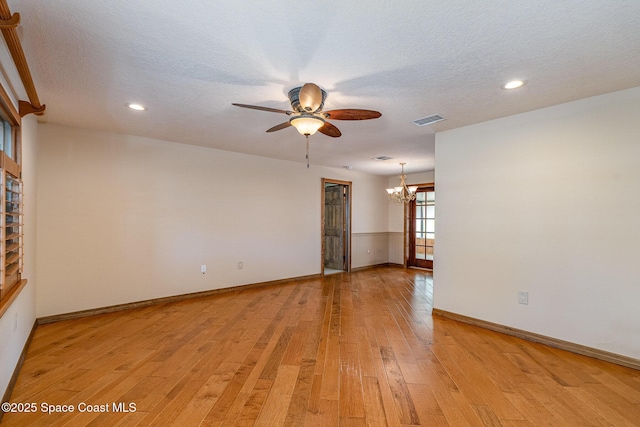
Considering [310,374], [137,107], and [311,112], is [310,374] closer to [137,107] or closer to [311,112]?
[311,112]

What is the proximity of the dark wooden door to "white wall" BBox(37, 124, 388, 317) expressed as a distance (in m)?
1.06

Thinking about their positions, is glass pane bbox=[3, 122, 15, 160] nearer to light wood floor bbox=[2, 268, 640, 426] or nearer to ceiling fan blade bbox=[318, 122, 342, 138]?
light wood floor bbox=[2, 268, 640, 426]

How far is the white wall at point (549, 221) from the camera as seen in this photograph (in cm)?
259

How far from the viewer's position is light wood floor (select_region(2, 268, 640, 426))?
1856 mm

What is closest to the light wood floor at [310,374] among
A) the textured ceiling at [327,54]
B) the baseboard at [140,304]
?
the baseboard at [140,304]

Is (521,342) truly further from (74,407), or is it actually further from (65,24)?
(65,24)

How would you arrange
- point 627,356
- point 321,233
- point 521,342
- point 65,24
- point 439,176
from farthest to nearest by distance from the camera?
1. point 321,233
2. point 439,176
3. point 521,342
4. point 627,356
5. point 65,24

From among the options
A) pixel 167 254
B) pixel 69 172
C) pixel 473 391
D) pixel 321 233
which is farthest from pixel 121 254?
pixel 473 391

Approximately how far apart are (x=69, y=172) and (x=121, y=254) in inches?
46.8

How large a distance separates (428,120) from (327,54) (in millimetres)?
1798

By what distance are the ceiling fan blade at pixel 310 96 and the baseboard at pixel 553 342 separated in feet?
10.2

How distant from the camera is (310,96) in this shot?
82.2 inches

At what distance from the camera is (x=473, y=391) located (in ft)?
6.97

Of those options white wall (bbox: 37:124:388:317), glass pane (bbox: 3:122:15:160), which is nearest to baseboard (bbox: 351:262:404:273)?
white wall (bbox: 37:124:388:317)
